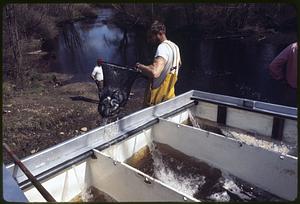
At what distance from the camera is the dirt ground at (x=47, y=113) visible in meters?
6.11

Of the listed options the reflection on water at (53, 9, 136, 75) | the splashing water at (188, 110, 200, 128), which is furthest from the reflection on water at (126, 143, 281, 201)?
the reflection on water at (53, 9, 136, 75)

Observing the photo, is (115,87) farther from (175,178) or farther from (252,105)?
(252,105)

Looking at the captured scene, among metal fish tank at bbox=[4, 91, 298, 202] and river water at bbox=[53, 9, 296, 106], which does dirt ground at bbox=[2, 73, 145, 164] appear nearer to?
metal fish tank at bbox=[4, 91, 298, 202]

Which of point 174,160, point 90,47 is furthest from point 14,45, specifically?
point 174,160

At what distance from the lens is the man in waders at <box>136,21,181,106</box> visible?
347 centimetres

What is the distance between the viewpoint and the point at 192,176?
303 centimetres

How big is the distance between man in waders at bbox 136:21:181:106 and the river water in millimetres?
7429

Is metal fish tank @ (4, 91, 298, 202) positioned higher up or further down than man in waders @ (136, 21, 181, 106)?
further down

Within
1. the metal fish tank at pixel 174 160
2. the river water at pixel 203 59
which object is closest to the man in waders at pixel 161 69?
the metal fish tank at pixel 174 160

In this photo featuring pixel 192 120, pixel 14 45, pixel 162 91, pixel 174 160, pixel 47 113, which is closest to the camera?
pixel 174 160

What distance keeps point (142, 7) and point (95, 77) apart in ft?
63.4

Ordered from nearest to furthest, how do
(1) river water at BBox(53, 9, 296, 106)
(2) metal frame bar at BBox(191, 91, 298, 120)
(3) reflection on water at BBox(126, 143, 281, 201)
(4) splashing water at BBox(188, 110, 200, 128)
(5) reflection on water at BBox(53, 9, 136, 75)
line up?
(3) reflection on water at BBox(126, 143, 281, 201)
(2) metal frame bar at BBox(191, 91, 298, 120)
(4) splashing water at BBox(188, 110, 200, 128)
(1) river water at BBox(53, 9, 296, 106)
(5) reflection on water at BBox(53, 9, 136, 75)

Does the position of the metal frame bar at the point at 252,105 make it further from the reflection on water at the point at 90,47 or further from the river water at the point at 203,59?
the reflection on water at the point at 90,47

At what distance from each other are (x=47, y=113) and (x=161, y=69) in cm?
481
